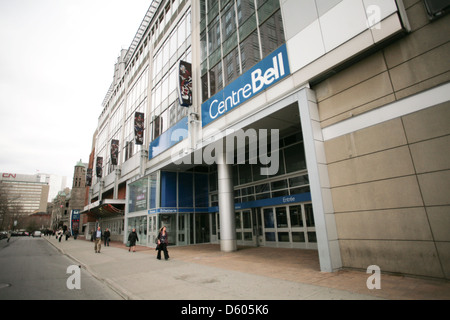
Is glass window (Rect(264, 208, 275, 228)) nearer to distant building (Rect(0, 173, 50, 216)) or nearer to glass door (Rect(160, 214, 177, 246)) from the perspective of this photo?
glass door (Rect(160, 214, 177, 246))

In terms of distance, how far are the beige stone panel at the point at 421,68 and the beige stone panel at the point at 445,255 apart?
4.34 meters

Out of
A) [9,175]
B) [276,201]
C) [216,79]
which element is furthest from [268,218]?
[9,175]

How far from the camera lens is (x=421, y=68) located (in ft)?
21.8

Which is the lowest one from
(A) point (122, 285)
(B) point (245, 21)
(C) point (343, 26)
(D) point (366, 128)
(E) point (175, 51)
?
(A) point (122, 285)

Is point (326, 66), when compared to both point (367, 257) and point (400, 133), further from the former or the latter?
point (367, 257)

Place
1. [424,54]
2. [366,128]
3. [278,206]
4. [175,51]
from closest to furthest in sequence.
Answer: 1. [424,54]
2. [366,128]
3. [278,206]
4. [175,51]

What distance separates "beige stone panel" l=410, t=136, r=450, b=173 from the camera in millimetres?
6012

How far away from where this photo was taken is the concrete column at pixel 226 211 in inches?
559

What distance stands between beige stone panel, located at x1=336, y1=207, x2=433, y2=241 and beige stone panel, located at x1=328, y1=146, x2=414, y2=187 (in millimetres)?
1035

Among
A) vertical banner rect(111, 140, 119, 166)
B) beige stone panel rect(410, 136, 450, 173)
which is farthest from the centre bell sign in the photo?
vertical banner rect(111, 140, 119, 166)

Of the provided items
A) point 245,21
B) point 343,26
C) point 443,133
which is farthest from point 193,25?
point 443,133

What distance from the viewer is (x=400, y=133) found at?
6.88m

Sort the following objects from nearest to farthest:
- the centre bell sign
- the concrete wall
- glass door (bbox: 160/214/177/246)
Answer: the concrete wall → the centre bell sign → glass door (bbox: 160/214/177/246)

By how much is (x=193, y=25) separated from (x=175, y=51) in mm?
3422
